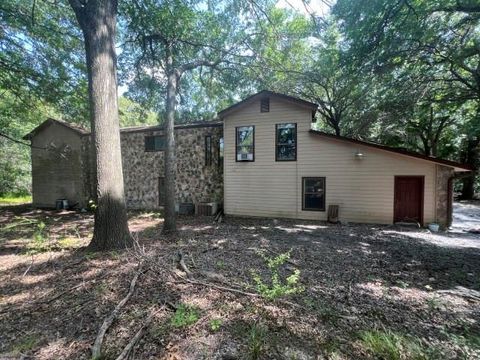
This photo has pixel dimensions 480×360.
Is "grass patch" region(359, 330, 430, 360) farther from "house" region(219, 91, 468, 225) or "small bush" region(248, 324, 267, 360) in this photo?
"house" region(219, 91, 468, 225)

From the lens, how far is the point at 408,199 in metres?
9.15

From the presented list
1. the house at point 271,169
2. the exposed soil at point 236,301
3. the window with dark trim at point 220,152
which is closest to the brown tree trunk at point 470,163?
A: the house at point 271,169

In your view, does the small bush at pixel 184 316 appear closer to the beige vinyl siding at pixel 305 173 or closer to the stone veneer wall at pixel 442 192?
the beige vinyl siding at pixel 305 173

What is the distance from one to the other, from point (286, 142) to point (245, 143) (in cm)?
187

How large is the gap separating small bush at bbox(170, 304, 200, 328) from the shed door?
29.7 ft

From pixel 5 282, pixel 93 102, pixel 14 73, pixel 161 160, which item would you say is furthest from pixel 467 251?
pixel 14 73

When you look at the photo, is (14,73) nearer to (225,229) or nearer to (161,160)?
(161,160)

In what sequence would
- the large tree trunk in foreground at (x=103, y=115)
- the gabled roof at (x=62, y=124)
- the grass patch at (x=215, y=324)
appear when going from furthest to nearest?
1. the gabled roof at (x=62, y=124)
2. the large tree trunk in foreground at (x=103, y=115)
3. the grass patch at (x=215, y=324)

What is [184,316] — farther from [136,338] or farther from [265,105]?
[265,105]

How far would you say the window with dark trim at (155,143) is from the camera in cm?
1325

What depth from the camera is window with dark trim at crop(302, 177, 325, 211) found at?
10180 mm

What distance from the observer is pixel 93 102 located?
4.90 meters

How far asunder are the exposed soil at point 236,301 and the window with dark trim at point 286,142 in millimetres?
5190

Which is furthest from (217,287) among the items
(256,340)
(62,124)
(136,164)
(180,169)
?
(62,124)
